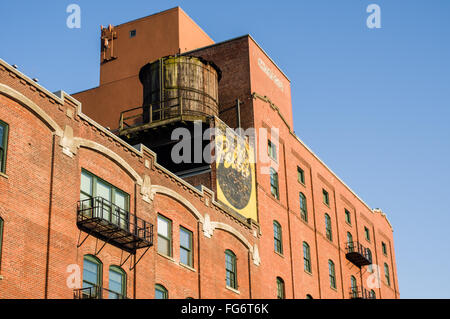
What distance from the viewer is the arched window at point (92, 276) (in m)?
29.1

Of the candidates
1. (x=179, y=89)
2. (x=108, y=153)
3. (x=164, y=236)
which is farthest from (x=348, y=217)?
(x=108, y=153)

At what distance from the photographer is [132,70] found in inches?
2248

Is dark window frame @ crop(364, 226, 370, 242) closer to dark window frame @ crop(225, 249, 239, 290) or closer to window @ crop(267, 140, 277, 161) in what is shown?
window @ crop(267, 140, 277, 161)

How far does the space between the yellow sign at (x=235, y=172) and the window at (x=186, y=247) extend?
4420 millimetres

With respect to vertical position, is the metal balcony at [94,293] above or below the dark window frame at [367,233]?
below

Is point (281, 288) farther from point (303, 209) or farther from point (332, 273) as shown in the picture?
point (332, 273)

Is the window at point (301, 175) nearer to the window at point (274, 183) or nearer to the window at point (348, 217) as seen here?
the window at point (274, 183)

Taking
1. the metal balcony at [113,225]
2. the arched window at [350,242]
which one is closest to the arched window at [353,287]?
the arched window at [350,242]

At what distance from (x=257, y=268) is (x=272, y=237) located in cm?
387

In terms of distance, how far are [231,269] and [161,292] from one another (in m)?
6.84

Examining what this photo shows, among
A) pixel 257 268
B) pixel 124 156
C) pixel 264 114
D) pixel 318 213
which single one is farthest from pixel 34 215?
pixel 318 213

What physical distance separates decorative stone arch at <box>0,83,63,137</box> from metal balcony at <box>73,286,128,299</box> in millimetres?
5852

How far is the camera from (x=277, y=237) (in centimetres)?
4734
